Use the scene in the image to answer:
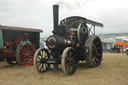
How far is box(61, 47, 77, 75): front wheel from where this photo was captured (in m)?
4.99

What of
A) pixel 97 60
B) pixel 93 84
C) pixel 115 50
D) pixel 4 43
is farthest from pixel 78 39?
pixel 115 50

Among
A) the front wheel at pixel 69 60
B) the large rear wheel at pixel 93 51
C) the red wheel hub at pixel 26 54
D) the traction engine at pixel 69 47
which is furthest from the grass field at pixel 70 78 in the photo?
the red wheel hub at pixel 26 54

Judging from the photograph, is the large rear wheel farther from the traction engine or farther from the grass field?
the grass field

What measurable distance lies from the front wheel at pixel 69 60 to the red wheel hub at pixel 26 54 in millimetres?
3066

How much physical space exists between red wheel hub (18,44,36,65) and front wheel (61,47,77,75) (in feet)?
10.1

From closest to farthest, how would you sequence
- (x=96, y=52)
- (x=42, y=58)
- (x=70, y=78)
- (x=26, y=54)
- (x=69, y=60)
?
(x=70, y=78) < (x=69, y=60) < (x=42, y=58) < (x=96, y=52) < (x=26, y=54)

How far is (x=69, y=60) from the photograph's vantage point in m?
5.32

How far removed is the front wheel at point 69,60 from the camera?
16.4 ft

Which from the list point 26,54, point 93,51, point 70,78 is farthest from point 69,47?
point 26,54

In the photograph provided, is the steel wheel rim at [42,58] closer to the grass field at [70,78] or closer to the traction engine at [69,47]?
the traction engine at [69,47]

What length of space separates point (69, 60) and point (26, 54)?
326cm

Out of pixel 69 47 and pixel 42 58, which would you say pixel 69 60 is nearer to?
pixel 69 47

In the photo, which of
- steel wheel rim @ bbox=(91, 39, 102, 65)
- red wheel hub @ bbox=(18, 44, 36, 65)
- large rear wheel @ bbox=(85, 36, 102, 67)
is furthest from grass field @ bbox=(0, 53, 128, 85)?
red wheel hub @ bbox=(18, 44, 36, 65)

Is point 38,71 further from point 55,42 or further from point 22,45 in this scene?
point 22,45
